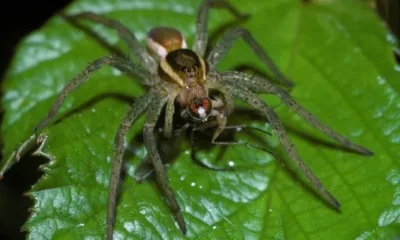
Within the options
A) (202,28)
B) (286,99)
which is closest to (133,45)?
(202,28)

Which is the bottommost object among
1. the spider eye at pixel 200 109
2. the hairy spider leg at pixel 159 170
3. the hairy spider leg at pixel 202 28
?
the hairy spider leg at pixel 159 170

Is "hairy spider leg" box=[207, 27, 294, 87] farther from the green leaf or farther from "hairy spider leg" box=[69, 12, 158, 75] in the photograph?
"hairy spider leg" box=[69, 12, 158, 75]

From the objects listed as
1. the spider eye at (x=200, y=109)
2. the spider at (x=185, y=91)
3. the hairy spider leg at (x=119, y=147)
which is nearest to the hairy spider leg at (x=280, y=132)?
the spider at (x=185, y=91)

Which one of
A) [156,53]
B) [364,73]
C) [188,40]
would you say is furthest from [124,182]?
[364,73]

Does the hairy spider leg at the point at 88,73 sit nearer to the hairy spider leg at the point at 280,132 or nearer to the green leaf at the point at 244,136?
the green leaf at the point at 244,136

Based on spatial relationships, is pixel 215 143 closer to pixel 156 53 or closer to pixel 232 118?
pixel 232 118

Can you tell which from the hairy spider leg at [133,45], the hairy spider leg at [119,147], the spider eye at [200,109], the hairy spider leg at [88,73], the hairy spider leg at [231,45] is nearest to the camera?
the hairy spider leg at [119,147]
